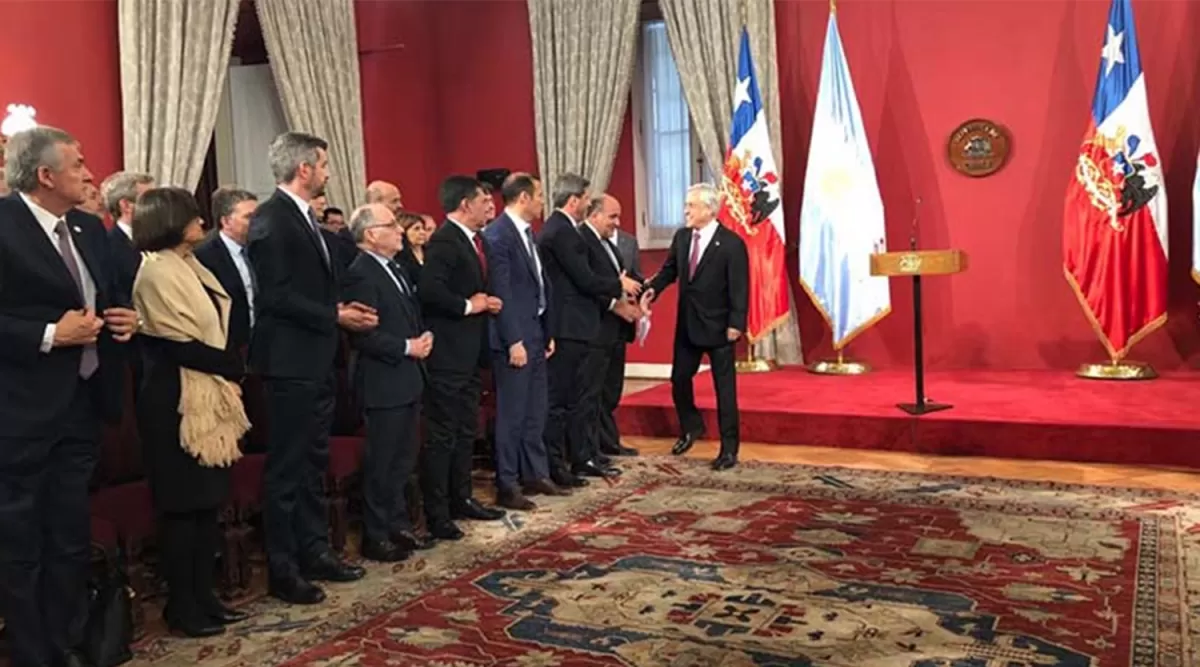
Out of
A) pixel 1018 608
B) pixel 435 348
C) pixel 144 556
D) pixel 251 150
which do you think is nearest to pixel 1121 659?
pixel 1018 608

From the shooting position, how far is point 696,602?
3.49 metres

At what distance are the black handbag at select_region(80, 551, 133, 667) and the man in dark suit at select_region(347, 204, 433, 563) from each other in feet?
3.43

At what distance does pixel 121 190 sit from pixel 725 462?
3.11 metres

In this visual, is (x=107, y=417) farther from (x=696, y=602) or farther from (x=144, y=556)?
(x=696, y=602)

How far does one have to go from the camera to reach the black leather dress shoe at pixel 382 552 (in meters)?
3.99

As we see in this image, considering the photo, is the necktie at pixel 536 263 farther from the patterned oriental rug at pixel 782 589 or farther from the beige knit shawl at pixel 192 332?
the beige knit shawl at pixel 192 332

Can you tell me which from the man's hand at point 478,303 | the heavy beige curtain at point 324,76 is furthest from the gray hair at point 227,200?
the heavy beige curtain at point 324,76

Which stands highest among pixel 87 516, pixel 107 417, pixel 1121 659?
pixel 107 417

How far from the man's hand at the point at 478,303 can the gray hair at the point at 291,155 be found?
0.95 meters

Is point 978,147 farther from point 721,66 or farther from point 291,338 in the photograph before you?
point 291,338

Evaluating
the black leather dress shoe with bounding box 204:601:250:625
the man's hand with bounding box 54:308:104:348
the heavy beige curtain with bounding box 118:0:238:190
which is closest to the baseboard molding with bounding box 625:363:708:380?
the heavy beige curtain with bounding box 118:0:238:190

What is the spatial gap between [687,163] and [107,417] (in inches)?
236

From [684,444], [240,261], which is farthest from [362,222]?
[684,444]

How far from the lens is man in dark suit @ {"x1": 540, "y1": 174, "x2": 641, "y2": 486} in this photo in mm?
5078
